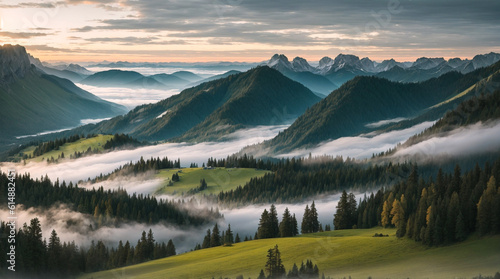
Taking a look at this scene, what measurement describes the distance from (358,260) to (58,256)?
94.5 meters

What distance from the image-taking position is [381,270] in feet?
356

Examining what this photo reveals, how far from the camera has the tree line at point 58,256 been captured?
159 meters

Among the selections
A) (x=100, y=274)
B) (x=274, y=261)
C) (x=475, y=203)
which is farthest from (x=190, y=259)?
(x=475, y=203)

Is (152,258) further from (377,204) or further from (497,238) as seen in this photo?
(497,238)

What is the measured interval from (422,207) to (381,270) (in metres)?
28.5

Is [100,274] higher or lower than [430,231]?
lower

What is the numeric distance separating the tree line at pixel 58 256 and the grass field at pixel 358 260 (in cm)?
2492

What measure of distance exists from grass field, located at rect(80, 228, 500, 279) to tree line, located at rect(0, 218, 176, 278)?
2492cm

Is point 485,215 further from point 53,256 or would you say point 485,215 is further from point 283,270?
point 53,256

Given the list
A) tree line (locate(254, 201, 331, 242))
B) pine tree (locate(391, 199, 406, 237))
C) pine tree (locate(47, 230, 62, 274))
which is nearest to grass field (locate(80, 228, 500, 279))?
pine tree (locate(391, 199, 406, 237))

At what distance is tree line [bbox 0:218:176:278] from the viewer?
522 ft

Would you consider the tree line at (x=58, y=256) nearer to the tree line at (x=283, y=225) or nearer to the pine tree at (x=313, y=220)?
the tree line at (x=283, y=225)

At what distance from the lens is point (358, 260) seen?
4641 inches

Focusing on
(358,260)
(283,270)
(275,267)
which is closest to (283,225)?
(358,260)
